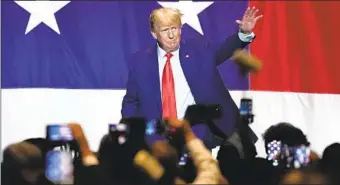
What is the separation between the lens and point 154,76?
3596mm

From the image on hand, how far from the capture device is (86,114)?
4.35m

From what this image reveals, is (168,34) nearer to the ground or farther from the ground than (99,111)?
farther from the ground

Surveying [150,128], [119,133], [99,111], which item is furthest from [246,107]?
[99,111]

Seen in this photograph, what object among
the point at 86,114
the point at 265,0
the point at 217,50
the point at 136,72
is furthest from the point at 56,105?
the point at 265,0

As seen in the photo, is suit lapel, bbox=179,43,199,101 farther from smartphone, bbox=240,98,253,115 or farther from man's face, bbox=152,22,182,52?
smartphone, bbox=240,98,253,115

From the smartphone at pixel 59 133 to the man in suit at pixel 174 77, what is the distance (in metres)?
1.18

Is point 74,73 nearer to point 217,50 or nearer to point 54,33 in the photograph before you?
point 54,33

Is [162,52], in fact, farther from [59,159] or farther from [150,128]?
[59,159]

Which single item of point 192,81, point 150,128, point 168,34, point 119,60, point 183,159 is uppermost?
point 168,34

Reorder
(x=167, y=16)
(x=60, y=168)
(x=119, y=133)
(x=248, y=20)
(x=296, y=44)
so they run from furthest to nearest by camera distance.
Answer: (x=296, y=44)
(x=167, y=16)
(x=248, y=20)
(x=119, y=133)
(x=60, y=168)

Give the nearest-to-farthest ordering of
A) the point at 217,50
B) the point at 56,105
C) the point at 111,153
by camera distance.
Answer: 1. the point at 111,153
2. the point at 217,50
3. the point at 56,105

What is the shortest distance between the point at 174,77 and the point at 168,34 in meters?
0.24

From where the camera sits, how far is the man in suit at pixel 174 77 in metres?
3.50

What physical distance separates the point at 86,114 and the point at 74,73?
263 mm
